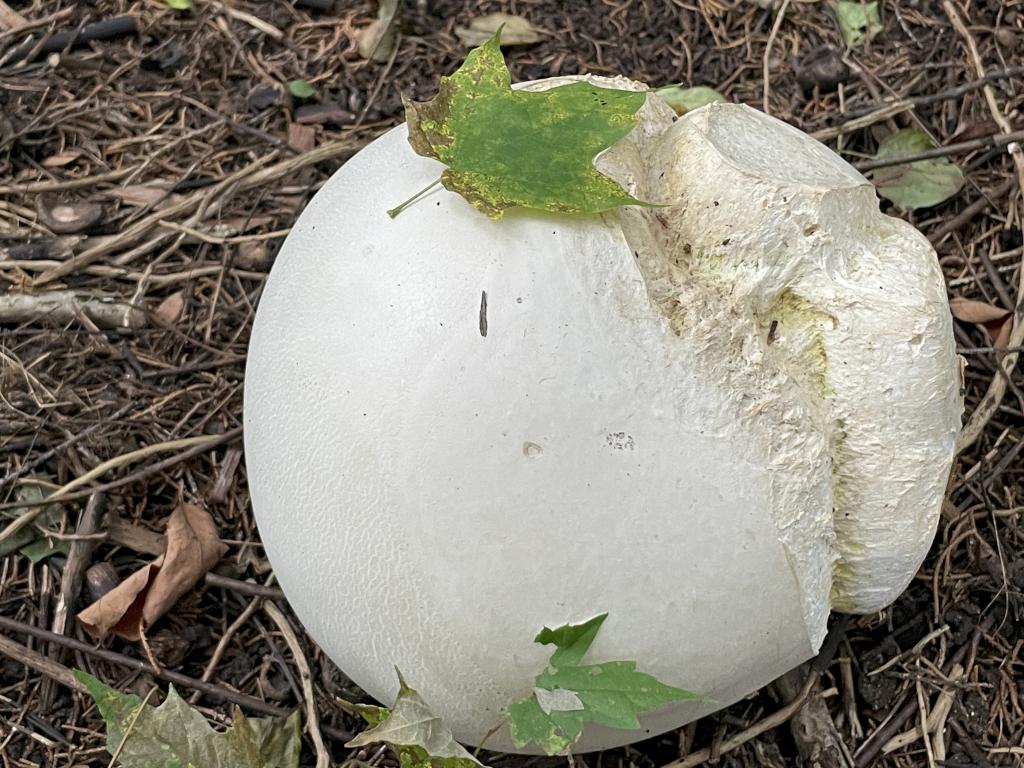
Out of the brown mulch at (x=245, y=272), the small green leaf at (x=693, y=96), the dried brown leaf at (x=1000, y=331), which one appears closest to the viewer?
the brown mulch at (x=245, y=272)

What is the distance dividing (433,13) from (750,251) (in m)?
1.91

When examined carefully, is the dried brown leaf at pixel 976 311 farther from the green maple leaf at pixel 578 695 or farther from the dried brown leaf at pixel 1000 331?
the green maple leaf at pixel 578 695

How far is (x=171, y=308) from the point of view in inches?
111

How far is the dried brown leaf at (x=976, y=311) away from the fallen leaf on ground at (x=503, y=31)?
153cm

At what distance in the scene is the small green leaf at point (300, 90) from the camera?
10.3 ft

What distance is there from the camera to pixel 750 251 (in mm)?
1808

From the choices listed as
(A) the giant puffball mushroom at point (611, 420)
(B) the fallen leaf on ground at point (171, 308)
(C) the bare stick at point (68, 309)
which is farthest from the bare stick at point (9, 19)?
(A) the giant puffball mushroom at point (611, 420)

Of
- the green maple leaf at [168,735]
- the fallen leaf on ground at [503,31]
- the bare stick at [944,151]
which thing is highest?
the fallen leaf on ground at [503,31]

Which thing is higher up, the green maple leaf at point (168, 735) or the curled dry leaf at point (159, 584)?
the green maple leaf at point (168, 735)

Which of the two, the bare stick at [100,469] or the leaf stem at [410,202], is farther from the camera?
the bare stick at [100,469]

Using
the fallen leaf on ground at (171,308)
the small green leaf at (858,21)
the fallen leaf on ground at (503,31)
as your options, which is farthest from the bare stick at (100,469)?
the small green leaf at (858,21)

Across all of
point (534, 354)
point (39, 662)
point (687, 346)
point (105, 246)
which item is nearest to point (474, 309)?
point (534, 354)

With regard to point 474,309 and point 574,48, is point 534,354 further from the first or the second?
point 574,48

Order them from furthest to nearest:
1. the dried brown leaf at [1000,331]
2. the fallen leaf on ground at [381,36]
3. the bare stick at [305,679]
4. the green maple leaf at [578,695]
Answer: the fallen leaf on ground at [381,36], the dried brown leaf at [1000,331], the bare stick at [305,679], the green maple leaf at [578,695]
